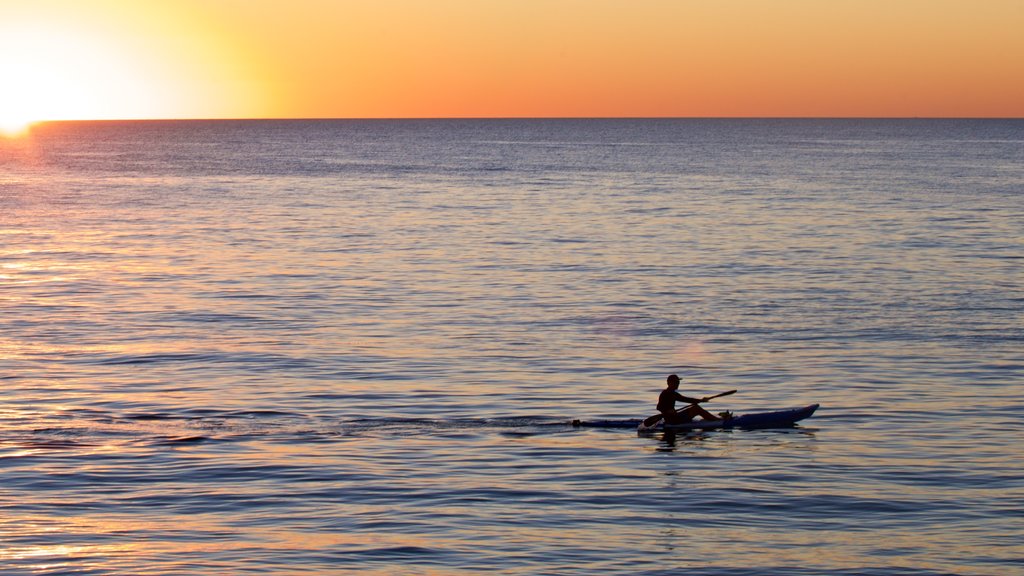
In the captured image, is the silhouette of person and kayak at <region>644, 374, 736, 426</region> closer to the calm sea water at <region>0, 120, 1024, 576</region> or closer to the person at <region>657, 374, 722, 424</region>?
the person at <region>657, 374, 722, 424</region>

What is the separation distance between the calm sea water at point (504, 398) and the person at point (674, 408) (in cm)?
56

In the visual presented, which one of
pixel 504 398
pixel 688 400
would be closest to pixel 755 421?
pixel 688 400

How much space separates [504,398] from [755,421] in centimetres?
551

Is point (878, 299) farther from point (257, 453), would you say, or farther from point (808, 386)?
point (257, 453)

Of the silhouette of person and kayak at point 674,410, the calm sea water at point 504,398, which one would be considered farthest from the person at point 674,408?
the calm sea water at point 504,398

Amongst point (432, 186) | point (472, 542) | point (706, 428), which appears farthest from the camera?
point (432, 186)

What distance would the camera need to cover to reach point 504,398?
29.4 metres

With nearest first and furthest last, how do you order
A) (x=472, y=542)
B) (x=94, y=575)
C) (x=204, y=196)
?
(x=94, y=575)
(x=472, y=542)
(x=204, y=196)

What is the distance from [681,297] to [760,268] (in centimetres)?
918

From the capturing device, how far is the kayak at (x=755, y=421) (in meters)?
26.8

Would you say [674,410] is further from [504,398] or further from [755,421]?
[504,398]

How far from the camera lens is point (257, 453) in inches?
970

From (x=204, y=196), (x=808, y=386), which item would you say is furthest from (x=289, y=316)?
(x=204, y=196)

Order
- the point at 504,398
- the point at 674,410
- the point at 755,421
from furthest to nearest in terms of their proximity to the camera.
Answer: the point at 504,398, the point at 755,421, the point at 674,410
